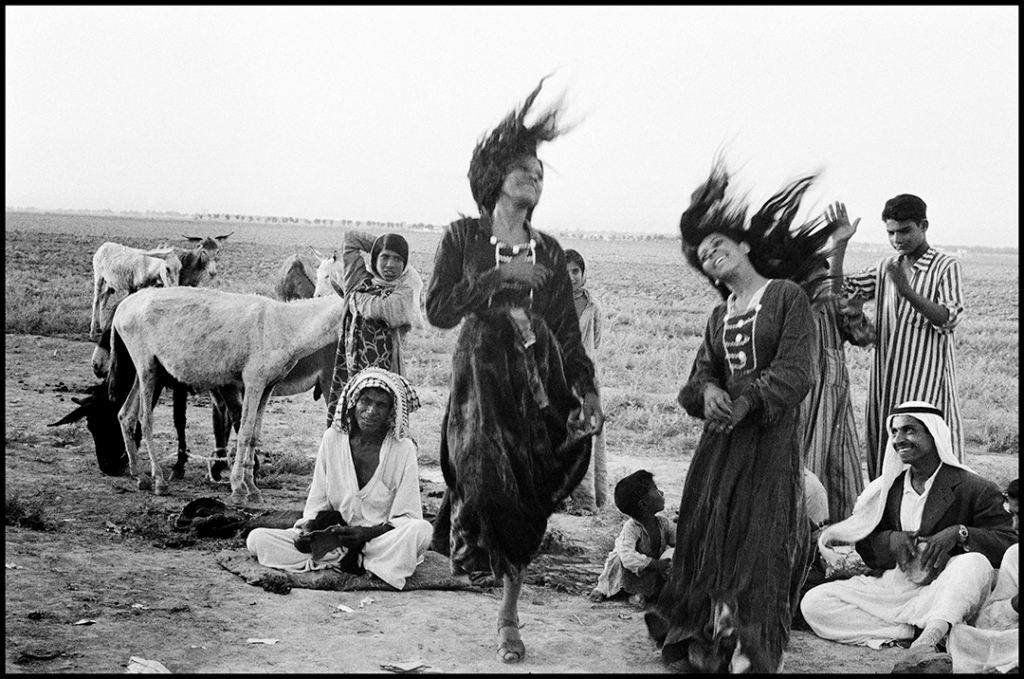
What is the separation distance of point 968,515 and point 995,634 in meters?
0.63

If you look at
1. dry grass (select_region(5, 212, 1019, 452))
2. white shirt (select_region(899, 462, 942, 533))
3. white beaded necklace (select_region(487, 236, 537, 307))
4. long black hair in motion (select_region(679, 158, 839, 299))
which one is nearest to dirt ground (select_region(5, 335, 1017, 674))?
white shirt (select_region(899, 462, 942, 533))

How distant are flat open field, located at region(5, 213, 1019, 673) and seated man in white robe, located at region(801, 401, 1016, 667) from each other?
176 millimetres

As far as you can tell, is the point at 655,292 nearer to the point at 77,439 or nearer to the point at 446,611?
the point at 446,611

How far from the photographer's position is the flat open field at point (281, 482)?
16.9 feet

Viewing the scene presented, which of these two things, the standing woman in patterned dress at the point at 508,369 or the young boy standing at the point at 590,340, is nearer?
the standing woman in patterned dress at the point at 508,369

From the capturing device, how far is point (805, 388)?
481 centimetres

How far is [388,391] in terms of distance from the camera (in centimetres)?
615

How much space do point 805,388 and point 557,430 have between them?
1.35 m

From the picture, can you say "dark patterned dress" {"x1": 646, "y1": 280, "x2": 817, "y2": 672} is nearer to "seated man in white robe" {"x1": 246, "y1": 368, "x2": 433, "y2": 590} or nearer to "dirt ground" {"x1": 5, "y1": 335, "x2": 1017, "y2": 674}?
"dirt ground" {"x1": 5, "y1": 335, "x2": 1017, "y2": 674}

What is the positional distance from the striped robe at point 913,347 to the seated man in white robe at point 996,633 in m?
0.95

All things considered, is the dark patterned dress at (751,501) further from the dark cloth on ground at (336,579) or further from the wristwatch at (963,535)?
the dark cloth on ground at (336,579)

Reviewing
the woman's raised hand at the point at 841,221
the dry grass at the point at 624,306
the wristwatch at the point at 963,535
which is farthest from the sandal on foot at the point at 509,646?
the dry grass at the point at 624,306

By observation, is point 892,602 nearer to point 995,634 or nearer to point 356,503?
point 995,634

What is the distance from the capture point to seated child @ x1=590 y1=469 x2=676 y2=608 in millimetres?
5715
